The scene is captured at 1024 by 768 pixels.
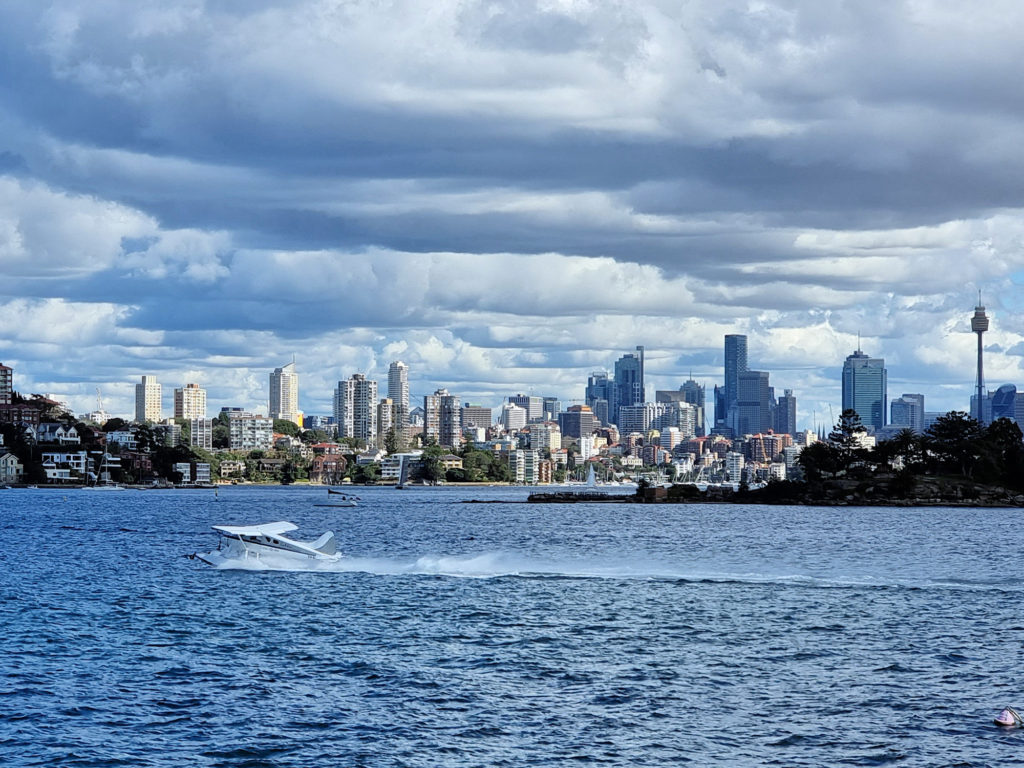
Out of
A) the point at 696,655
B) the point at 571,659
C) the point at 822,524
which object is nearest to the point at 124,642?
the point at 571,659

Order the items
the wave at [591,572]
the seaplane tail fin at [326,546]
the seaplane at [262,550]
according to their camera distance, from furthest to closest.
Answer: the seaplane tail fin at [326,546] < the seaplane at [262,550] < the wave at [591,572]

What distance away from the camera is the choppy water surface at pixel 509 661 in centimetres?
3538

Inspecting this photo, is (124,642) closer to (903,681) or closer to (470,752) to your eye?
(470,752)

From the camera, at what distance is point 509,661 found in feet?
158

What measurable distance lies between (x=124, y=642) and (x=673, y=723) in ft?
78.6

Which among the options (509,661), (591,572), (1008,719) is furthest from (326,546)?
(1008,719)

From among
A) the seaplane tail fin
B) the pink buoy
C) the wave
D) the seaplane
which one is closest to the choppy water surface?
the wave

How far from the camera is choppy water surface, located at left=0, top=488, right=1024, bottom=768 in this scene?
1393 inches

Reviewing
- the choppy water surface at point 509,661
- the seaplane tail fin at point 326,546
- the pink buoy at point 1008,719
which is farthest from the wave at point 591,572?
the pink buoy at point 1008,719

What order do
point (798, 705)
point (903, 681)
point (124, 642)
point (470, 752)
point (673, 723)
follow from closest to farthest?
point (470, 752) < point (673, 723) < point (798, 705) < point (903, 681) < point (124, 642)

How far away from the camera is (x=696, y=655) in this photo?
4975 centimetres

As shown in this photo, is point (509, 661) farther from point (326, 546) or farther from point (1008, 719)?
point (326, 546)

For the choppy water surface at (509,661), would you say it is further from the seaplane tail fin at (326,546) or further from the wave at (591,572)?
the seaplane tail fin at (326,546)

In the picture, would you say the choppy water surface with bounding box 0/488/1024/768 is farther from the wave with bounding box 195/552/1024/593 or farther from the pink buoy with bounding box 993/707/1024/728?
the pink buoy with bounding box 993/707/1024/728
